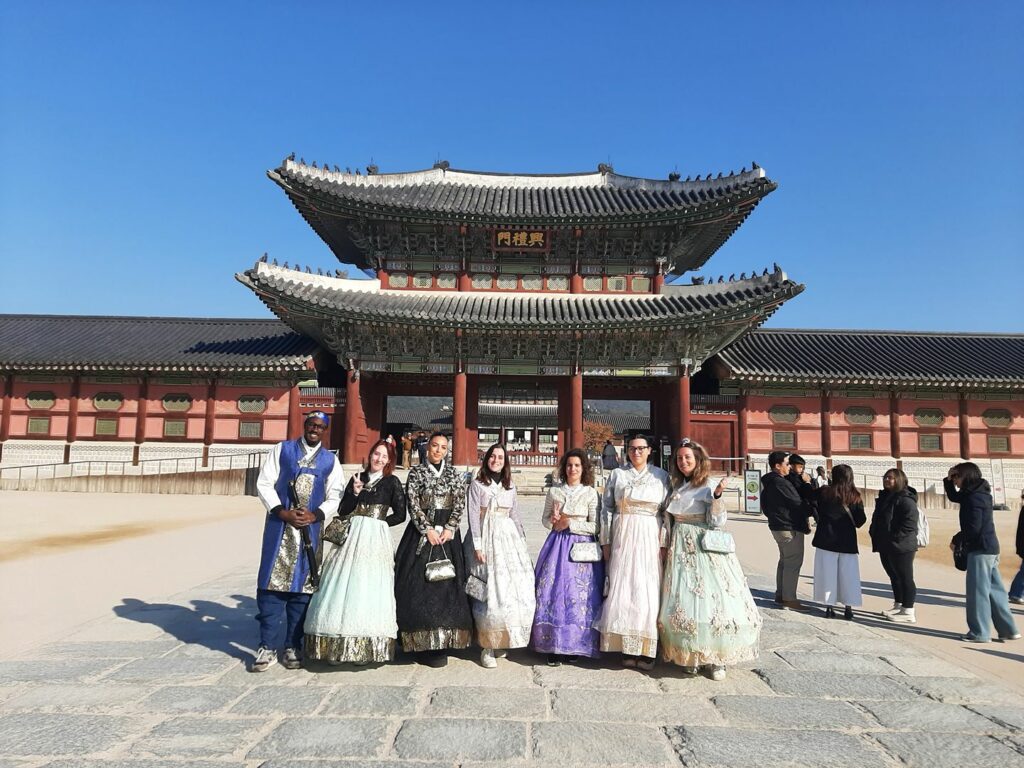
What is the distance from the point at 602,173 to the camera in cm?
2247

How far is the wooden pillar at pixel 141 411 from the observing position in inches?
758

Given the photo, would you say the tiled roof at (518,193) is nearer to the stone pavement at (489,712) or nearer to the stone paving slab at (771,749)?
the stone pavement at (489,712)

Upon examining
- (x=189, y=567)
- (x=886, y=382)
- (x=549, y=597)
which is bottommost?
(x=189, y=567)

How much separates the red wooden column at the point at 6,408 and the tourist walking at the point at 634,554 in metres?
22.8

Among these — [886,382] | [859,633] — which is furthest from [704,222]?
[859,633]

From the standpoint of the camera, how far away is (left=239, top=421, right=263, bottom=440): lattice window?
63.4 ft

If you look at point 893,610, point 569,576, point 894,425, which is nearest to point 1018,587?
point 893,610

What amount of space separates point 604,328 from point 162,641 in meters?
14.1

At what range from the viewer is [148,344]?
21.0m

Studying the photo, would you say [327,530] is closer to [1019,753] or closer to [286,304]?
[1019,753]

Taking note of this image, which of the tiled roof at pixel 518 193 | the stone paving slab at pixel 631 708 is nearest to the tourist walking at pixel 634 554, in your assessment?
the stone paving slab at pixel 631 708

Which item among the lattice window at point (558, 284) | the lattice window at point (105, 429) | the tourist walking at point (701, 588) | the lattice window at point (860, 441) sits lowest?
the tourist walking at point (701, 588)

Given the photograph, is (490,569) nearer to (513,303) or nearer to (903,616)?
(903,616)

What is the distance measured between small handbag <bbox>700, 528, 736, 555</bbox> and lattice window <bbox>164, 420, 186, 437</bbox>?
1935 centimetres
